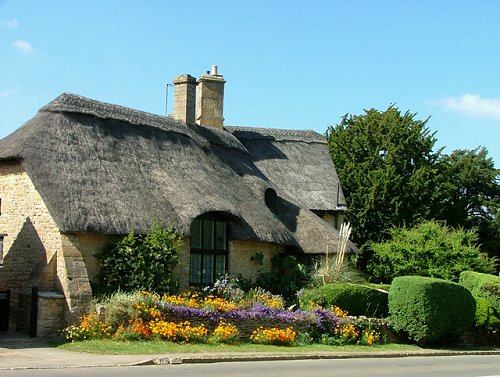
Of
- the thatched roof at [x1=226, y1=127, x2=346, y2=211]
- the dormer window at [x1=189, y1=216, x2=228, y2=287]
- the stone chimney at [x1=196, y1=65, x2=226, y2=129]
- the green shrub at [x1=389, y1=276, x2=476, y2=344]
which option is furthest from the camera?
the thatched roof at [x1=226, y1=127, x2=346, y2=211]

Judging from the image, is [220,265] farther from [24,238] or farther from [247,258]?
[24,238]

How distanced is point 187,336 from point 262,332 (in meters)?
2.47

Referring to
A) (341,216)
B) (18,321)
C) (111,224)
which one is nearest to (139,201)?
(111,224)

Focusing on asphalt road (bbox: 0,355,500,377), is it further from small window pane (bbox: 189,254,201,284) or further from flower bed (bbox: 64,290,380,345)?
small window pane (bbox: 189,254,201,284)

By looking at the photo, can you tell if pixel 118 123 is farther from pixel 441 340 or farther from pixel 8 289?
pixel 441 340

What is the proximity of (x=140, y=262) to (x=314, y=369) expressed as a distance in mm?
6935

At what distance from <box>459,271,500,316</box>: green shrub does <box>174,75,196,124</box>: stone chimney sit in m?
12.6

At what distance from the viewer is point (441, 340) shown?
23047mm

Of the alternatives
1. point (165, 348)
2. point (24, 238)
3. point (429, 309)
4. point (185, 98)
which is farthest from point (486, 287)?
point (24, 238)

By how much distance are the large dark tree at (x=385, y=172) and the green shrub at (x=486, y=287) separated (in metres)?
11.1

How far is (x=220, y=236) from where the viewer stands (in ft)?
77.5

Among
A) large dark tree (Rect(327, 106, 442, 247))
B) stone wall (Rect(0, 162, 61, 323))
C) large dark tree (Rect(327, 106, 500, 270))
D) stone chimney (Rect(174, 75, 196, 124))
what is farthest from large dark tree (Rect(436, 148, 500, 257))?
stone wall (Rect(0, 162, 61, 323))

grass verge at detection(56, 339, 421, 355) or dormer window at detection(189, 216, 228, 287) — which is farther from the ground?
dormer window at detection(189, 216, 228, 287)

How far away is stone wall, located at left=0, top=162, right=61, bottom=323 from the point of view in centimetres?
1944
